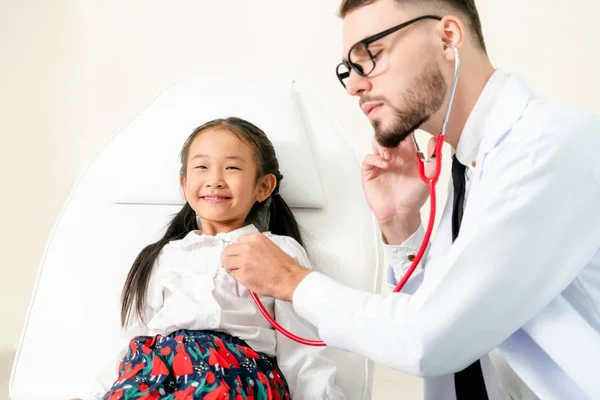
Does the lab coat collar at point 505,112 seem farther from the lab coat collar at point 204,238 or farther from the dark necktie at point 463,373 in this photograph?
the lab coat collar at point 204,238

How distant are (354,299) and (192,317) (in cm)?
50

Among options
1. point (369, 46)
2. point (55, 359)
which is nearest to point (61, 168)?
point (55, 359)

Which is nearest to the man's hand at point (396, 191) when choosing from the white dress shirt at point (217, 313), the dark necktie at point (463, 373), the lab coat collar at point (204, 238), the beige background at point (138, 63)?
the dark necktie at point (463, 373)

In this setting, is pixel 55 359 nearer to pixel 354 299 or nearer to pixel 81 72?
pixel 354 299

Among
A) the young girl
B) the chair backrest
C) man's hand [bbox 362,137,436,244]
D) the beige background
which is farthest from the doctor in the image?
the beige background

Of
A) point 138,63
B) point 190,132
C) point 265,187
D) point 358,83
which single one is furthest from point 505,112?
point 138,63

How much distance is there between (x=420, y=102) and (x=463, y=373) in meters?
0.56

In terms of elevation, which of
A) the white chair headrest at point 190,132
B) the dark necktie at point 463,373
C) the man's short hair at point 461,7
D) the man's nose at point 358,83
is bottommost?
the dark necktie at point 463,373

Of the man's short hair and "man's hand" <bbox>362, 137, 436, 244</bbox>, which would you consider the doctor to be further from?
"man's hand" <bbox>362, 137, 436, 244</bbox>

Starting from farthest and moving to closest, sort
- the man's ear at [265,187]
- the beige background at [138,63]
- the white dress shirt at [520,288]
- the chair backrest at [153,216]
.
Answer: the beige background at [138,63], the man's ear at [265,187], the chair backrest at [153,216], the white dress shirt at [520,288]

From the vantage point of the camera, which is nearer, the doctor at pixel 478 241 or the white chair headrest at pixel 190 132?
the doctor at pixel 478 241

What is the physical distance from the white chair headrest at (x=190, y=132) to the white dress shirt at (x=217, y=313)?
212 millimetres

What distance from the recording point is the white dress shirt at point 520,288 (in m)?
1.00

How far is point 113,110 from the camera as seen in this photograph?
8.89 ft
